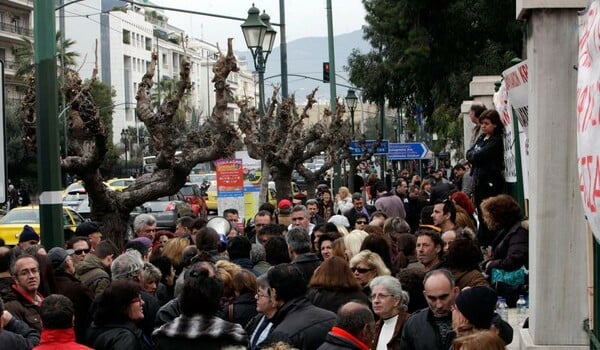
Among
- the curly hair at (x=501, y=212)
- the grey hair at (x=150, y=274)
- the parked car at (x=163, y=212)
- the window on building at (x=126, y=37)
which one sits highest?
the window on building at (x=126, y=37)

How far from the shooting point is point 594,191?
4906mm

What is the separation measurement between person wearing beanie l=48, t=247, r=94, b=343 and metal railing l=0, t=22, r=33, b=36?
73200mm

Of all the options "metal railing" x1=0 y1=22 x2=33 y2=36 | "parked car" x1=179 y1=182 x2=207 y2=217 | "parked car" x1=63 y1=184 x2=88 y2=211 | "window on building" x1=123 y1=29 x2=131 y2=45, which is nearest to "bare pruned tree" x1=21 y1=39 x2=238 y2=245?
"parked car" x1=179 y1=182 x2=207 y2=217

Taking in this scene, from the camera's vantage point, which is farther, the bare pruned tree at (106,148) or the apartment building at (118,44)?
the apartment building at (118,44)

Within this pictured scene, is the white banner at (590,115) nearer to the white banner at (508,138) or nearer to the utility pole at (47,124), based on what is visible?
the white banner at (508,138)

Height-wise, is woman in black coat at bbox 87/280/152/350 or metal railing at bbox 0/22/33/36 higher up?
metal railing at bbox 0/22/33/36

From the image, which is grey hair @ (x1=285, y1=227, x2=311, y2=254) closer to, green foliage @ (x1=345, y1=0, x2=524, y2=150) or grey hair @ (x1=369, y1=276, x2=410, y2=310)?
grey hair @ (x1=369, y1=276, x2=410, y2=310)

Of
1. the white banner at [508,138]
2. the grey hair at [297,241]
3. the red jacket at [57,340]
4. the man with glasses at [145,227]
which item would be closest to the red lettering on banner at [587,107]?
the red jacket at [57,340]

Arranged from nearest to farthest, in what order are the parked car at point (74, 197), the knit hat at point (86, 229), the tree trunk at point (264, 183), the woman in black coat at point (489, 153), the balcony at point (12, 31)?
the woman in black coat at point (489, 153) → the knit hat at point (86, 229) → the tree trunk at point (264, 183) → the parked car at point (74, 197) → the balcony at point (12, 31)

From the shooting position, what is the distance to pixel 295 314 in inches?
286

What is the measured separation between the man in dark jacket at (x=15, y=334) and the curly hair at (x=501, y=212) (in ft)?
12.3

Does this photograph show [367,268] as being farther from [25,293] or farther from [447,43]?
[447,43]

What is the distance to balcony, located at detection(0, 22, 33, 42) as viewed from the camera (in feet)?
260

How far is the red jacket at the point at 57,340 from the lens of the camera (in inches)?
264
